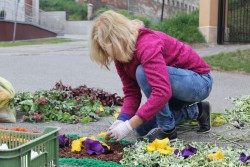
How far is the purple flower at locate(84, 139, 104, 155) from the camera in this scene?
11.2 ft

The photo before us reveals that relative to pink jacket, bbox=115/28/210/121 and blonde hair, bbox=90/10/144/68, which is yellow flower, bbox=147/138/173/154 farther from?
blonde hair, bbox=90/10/144/68

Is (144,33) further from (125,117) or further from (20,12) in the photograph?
(20,12)

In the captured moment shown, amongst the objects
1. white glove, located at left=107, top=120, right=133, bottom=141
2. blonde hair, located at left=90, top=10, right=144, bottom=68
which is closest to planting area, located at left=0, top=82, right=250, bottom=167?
white glove, located at left=107, top=120, right=133, bottom=141

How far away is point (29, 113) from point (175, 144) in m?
2.03

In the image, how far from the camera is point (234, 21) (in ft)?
51.7

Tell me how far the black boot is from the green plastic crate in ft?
6.71

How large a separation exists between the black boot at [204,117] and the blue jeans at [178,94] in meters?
0.10

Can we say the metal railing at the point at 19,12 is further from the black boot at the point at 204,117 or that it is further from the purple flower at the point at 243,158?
the purple flower at the point at 243,158

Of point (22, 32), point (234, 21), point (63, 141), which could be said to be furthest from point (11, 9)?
point (63, 141)

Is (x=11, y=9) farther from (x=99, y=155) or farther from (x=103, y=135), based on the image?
(x=99, y=155)

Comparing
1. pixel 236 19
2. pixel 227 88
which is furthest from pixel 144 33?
pixel 236 19

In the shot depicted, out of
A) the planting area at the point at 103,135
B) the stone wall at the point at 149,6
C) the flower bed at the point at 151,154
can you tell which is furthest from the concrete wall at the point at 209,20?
the stone wall at the point at 149,6

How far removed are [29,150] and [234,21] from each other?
1447cm

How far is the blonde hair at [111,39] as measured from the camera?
3354mm
